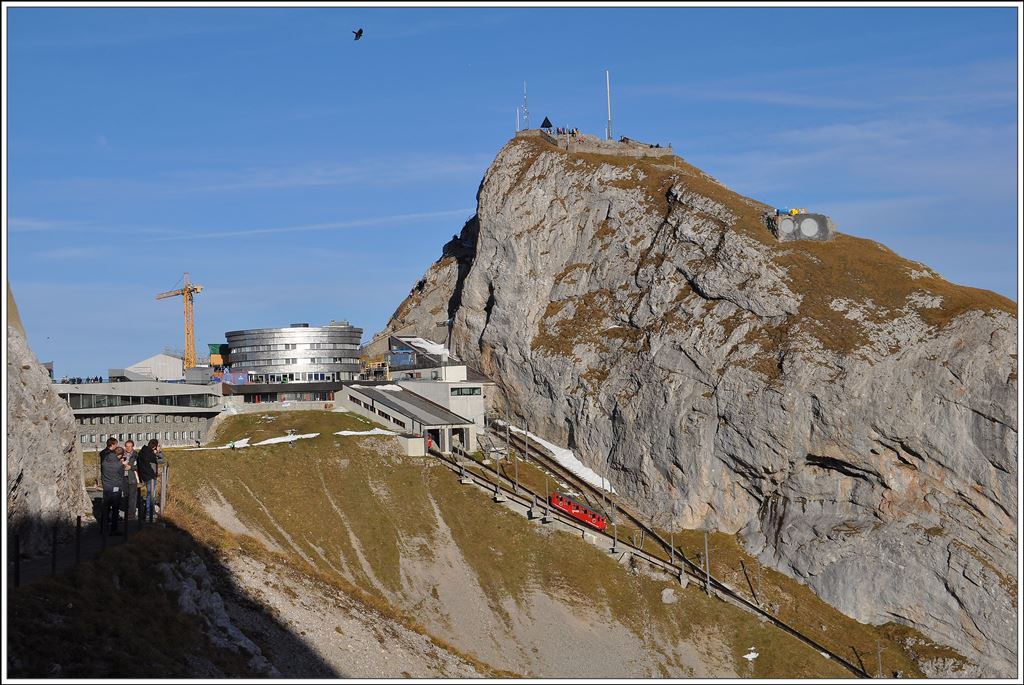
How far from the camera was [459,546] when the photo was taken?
4259 inches

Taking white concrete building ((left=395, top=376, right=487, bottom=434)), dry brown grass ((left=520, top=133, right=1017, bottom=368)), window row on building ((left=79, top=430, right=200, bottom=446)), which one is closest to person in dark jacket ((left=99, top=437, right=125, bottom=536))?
window row on building ((left=79, top=430, right=200, bottom=446))

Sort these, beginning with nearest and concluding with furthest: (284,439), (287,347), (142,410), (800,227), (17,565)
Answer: (17,565)
(284,439)
(142,410)
(800,227)
(287,347)

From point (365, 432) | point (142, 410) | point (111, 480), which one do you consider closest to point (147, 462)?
point (111, 480)

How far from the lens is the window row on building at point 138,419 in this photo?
A: 129875 millimetres

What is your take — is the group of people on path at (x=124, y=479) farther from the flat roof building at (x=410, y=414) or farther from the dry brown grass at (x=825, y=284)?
the dry brown grass at (x=825, y=284)

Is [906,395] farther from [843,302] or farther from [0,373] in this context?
[0,373]

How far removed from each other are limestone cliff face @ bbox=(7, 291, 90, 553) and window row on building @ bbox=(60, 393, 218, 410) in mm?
73302

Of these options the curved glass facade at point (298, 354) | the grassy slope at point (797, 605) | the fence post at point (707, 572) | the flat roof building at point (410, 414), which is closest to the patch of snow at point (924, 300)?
the grassy slope at point (797, 605)

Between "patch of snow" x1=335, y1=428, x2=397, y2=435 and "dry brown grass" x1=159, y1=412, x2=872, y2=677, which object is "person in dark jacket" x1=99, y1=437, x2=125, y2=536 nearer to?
"dry brown grass" x1=159, y1=412, x2=872, y2=677

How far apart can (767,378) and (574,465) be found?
24.2 metres

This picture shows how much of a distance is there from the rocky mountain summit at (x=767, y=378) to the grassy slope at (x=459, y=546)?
7.44 m

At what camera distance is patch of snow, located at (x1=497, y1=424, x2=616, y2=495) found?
134875 millimetres

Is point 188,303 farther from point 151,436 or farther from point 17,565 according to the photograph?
point 17,565

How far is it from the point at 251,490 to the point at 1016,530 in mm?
71939
